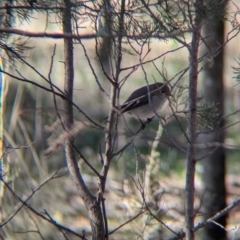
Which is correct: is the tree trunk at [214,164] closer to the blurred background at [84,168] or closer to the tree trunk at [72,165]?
the blurred background at [84,168]

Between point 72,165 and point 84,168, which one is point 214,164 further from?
point 72,165

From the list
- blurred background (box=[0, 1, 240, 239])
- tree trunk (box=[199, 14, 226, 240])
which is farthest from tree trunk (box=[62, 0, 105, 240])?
tree trunk (box=[199, 14, 226, 240])

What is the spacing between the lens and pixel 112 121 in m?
2.58

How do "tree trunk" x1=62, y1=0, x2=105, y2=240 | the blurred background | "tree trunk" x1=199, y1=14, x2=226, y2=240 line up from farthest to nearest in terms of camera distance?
"tree trunk" x1=199, y1=14, x2=226, y2=240, the blurred background, "tree trunk" x1=62, y1=0, x2=105, y2=240

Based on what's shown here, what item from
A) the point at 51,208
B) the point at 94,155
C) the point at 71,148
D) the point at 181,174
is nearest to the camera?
the point at 71,148

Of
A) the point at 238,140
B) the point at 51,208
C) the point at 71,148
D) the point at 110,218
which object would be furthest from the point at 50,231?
the point at 238,140

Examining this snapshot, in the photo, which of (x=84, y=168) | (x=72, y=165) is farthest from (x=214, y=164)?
(x=72, y=165)

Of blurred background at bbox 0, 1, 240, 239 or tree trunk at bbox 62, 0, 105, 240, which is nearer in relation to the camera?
tree trunk at bbox 62, 0, 105, 240

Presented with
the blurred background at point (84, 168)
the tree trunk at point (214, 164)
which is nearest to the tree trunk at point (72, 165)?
the blurred background at point (84, 168)

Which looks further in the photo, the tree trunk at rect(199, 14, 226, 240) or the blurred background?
the tree trunk at rect(199, 14, 226, 240)

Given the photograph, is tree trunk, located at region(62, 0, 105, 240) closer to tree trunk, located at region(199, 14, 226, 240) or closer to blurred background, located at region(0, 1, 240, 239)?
blurred background, located at region(0, 1, 240, 239)

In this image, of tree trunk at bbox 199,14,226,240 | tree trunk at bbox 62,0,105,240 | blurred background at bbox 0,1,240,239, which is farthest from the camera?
tree trunk at bbox 199,14,226,240

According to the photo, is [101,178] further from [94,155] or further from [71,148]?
[94,155]

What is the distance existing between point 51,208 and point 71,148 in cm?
349
